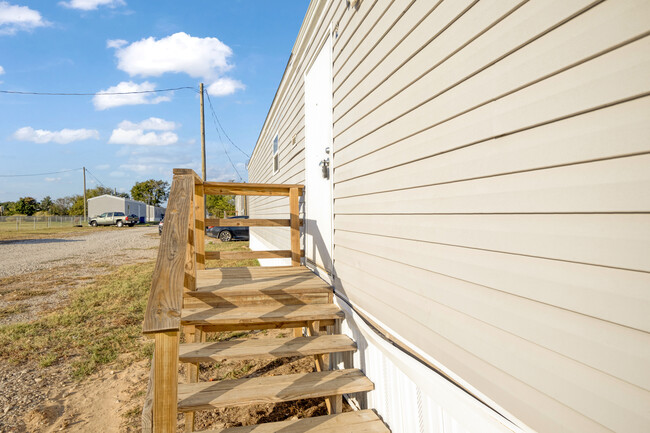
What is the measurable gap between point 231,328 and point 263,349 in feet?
2.18

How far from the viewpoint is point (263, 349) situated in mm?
2518

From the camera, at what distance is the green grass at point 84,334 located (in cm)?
373

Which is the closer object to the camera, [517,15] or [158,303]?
[517,15]

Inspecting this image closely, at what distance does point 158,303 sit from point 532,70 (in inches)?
63.6

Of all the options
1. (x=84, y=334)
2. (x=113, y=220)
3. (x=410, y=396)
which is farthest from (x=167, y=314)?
(x=113, y=220)

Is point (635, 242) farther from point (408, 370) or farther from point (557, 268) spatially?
point (408, 370)

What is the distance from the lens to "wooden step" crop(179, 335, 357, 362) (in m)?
2.40

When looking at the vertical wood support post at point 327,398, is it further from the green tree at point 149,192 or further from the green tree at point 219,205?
the green tree at point 149,192

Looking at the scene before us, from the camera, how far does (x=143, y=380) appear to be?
332 centimetres

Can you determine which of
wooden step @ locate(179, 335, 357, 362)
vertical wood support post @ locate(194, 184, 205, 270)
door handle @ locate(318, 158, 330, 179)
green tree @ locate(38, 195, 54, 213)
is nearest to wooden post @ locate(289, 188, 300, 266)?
door handle @ locate(318, 158, 330, 179)

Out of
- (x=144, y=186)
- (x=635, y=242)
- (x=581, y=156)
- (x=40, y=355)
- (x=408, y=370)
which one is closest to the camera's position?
(x=635, y=242)

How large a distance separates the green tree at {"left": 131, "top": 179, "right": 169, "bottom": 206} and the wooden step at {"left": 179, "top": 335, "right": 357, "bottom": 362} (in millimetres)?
61945

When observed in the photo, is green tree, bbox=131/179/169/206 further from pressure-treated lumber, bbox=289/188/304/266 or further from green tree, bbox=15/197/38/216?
pressure-treated lumber, bbox=289/188/304/266

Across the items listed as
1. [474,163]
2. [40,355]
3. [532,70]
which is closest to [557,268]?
[474,163]
